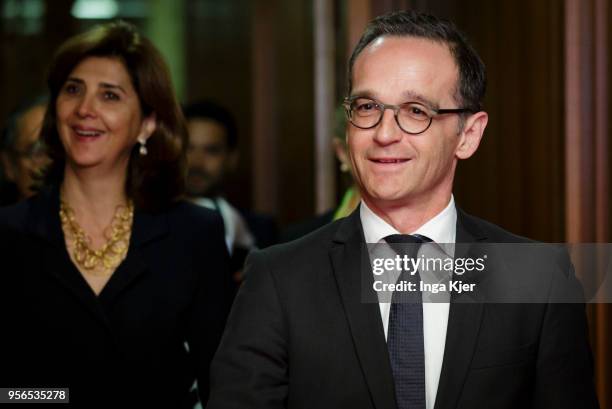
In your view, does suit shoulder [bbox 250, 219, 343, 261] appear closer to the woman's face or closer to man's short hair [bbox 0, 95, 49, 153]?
the woman's face

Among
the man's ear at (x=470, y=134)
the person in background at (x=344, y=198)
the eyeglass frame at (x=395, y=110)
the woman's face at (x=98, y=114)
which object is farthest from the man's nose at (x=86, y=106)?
the man's ear at (x=470, y=134)

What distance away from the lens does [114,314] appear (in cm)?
271

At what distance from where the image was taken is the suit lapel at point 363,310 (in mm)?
1761

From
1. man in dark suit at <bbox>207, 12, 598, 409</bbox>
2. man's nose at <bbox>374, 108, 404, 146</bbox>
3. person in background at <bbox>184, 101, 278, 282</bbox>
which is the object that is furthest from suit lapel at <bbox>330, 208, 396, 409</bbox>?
person in background at <bbox>184, 101, 278, 282</bbox>

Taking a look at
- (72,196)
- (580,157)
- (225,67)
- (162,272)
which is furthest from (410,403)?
(225,67)

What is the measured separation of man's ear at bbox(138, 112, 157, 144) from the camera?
3054 millimetres

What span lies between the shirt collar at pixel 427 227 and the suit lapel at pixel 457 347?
5.0 inches

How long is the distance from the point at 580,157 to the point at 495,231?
28.2 inches

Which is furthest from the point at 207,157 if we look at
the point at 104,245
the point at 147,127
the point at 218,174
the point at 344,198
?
the point at 104,245

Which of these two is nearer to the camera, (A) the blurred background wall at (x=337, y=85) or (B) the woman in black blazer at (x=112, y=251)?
(A) the blurred background wall at (x=337, y=85)

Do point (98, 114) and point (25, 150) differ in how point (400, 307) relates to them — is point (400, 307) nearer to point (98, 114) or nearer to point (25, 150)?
point (98, 114)

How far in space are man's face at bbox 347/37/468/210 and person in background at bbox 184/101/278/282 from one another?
2.76 meters

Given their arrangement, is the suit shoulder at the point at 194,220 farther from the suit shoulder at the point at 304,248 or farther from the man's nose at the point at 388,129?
the man's nose at the point at 388,129

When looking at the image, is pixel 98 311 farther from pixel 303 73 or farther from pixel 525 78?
pixel 303 73
